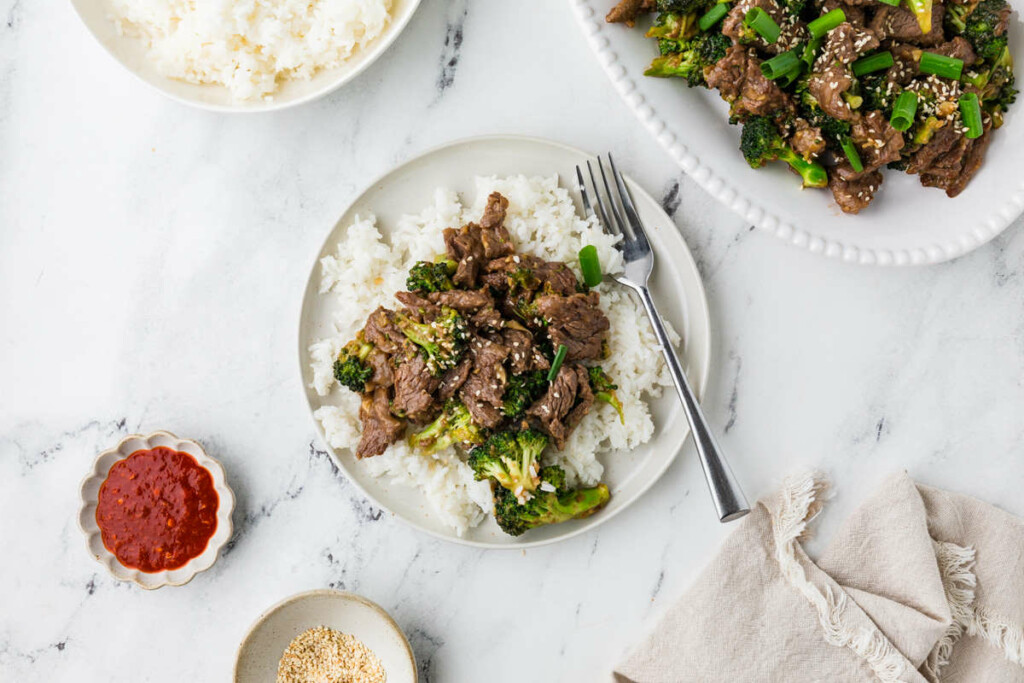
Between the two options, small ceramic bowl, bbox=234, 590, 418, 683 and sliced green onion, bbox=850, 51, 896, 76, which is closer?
sliced green onion, bbox=850, 51, 896, 76

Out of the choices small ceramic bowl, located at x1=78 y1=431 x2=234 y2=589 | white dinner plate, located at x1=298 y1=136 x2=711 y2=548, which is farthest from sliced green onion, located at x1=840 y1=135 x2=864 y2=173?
small ceramic bowl, located at x1=78 y1=431 x2=234 y2=589

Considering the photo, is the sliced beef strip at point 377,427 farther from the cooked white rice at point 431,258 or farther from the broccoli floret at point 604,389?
the broccoli floret at point 604,389

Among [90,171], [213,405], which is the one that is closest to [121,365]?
[213,405]

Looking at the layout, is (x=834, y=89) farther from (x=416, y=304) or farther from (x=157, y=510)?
(x=157, y=510)

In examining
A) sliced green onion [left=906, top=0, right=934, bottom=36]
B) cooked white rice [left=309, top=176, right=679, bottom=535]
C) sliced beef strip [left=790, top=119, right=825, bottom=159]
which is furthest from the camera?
cooked white rice [left=309, top=176, right=679, bottom=535]

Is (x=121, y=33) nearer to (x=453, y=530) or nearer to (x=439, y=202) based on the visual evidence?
(x=439, y=202)

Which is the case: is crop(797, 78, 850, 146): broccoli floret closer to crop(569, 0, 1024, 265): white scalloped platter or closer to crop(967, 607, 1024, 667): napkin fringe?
crop(569, 0, 1024, 265): white scalloped platter
